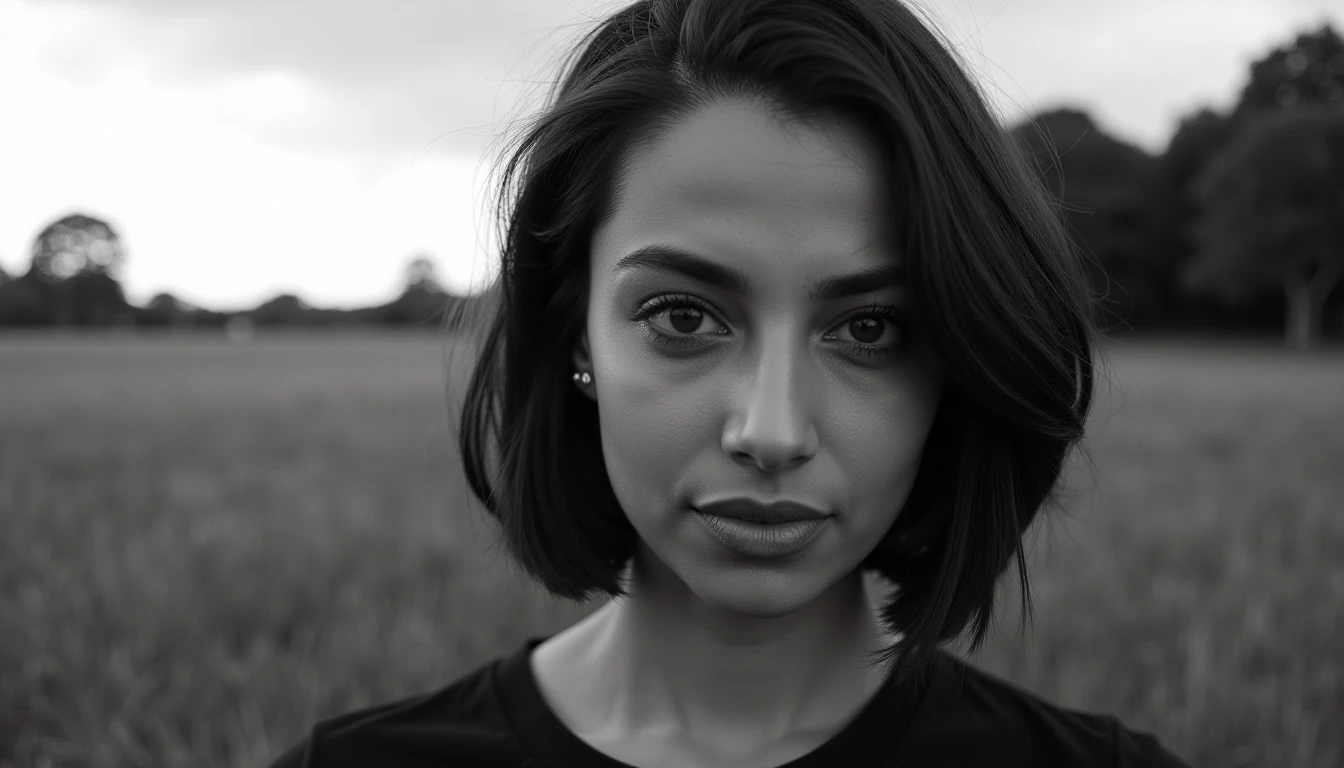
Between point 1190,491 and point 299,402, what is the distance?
1189 centimetres

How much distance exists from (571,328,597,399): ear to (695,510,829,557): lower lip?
45 cm

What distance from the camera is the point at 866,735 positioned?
5.50ft

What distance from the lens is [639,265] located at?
152 cm

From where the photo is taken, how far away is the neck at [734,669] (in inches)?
68.4

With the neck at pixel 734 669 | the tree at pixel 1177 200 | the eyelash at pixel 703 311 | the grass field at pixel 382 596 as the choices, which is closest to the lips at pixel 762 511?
the eyelash at pixel 703 311

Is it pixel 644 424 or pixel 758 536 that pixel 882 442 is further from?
pixel 644 424

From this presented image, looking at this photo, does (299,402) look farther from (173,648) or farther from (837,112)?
(837,112)

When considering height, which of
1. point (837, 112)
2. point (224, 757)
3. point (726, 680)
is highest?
point (837, 112)

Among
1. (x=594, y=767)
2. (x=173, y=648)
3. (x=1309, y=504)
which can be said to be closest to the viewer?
(x=594, y=767)

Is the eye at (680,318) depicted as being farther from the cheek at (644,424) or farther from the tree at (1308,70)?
the tree at (1308,70)

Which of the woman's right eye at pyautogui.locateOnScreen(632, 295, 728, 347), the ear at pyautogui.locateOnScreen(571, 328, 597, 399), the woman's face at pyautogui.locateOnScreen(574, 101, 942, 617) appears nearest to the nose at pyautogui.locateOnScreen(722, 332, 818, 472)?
the woman's face at pyautogui.locateOnScreen(574, 101, 942, 617)

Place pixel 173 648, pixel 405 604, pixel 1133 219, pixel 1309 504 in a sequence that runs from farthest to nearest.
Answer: pixel 1133 219 < pixel 1309 504 < pixel 405 604 < pixel 173 648

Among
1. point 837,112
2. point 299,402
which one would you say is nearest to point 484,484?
point 837,112

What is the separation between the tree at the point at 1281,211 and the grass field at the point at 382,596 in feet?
110
